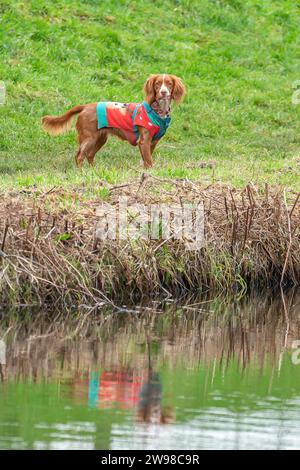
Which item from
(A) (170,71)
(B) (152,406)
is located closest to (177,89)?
(A) (170,71)

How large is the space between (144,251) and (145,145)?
4116 mm

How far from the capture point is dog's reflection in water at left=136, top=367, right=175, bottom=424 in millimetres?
9445

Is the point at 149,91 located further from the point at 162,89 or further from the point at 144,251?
the point at 144,251

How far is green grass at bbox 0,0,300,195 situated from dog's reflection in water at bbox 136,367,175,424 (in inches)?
242

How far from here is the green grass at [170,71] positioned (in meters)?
19.5

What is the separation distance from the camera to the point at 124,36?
2438 cm

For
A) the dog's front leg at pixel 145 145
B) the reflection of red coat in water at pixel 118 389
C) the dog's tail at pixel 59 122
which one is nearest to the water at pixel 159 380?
the reflection of red coat in water at pixel 118 389

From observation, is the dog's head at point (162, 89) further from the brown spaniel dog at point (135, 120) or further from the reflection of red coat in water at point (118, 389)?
the reflection of red coat in water at point (118, 389)

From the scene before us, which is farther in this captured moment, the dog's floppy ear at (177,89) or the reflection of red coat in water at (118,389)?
the dog's floppy ear at (177,89)

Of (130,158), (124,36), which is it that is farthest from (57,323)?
(124,36)

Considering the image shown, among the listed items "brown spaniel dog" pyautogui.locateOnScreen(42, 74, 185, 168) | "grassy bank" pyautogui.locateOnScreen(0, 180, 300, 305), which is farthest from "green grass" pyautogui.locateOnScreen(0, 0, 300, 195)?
"grassy bank" pyautogui.locateOnScreen(0, 180, 300, 305)

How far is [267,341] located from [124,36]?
12869 millimetres

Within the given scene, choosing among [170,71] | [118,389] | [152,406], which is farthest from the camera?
[170,71]

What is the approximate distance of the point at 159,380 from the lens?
10.7 m
